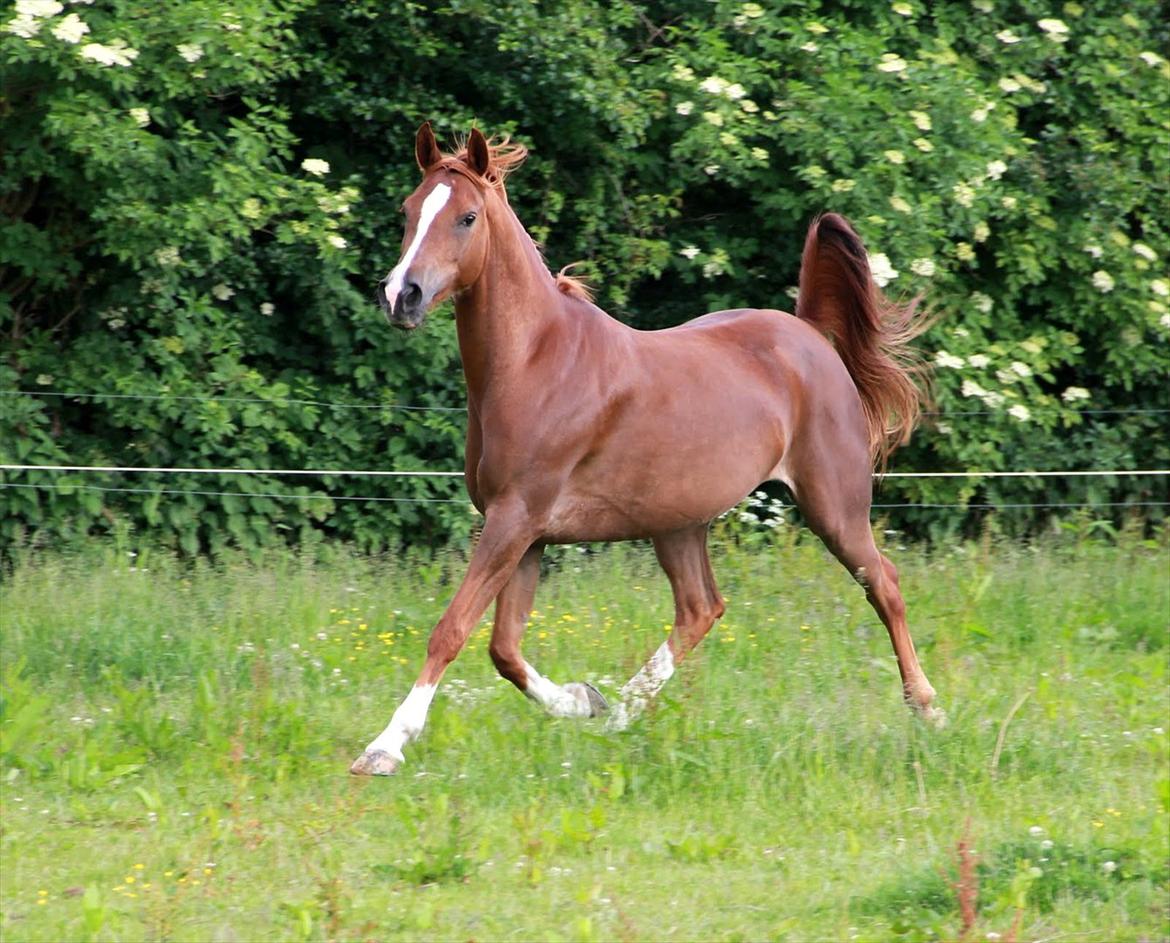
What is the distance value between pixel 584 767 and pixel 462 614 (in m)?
0.71

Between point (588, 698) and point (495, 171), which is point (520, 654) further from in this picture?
point (495, 171)

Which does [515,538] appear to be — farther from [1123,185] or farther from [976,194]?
[1123,185]

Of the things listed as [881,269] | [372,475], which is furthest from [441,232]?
[881,269]

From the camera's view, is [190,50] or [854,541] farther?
[190,50]

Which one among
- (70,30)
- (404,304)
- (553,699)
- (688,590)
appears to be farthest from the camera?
(70,30)

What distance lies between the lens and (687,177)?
33.9 feet

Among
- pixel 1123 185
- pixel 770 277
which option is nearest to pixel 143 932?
pixel 770 277

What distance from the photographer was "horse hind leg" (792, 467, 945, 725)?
6.91m

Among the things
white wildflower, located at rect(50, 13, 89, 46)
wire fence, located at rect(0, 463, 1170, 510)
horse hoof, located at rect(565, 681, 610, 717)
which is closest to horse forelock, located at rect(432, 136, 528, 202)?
horse hoof, located at rect(565, 681, 610, 717)

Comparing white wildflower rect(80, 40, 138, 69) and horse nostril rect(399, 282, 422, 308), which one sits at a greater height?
horse nostril rect(399, 282, 422, 308)

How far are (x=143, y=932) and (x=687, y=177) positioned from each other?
692 centimetres

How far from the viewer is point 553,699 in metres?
6.35

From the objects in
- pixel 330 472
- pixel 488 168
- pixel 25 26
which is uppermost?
pixel 488 168

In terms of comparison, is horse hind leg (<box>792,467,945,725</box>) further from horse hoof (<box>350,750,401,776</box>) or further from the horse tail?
horse hoof (<box>350,750,401,776</box>)
